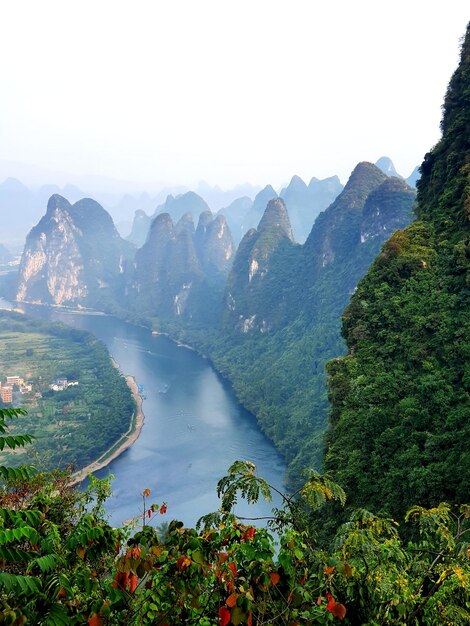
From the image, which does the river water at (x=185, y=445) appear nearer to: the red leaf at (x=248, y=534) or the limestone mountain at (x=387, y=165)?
the red leaf at (x=248, y=534)

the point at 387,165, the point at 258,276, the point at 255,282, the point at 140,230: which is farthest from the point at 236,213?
the point at 258,276

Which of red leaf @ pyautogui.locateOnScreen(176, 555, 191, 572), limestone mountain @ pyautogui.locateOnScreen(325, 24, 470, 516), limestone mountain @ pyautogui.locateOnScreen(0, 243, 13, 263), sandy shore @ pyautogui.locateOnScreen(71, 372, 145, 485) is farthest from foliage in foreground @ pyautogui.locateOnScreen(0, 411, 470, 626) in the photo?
limestone mountain @ pyautogui.locateOnScreen(0, 243, 13, 263)

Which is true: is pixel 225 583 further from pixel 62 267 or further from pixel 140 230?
pixel 140 230

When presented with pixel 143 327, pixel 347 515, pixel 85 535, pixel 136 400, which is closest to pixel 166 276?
pixel 143 327

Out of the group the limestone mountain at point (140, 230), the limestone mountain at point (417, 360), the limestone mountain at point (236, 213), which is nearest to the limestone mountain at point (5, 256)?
the limestone mountain at point (140, 230)

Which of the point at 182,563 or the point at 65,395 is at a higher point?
the point at 182,563

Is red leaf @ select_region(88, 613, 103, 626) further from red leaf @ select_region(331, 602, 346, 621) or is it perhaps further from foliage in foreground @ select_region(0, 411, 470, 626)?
red leaf @ select_region(331, 602, 346, 621)
